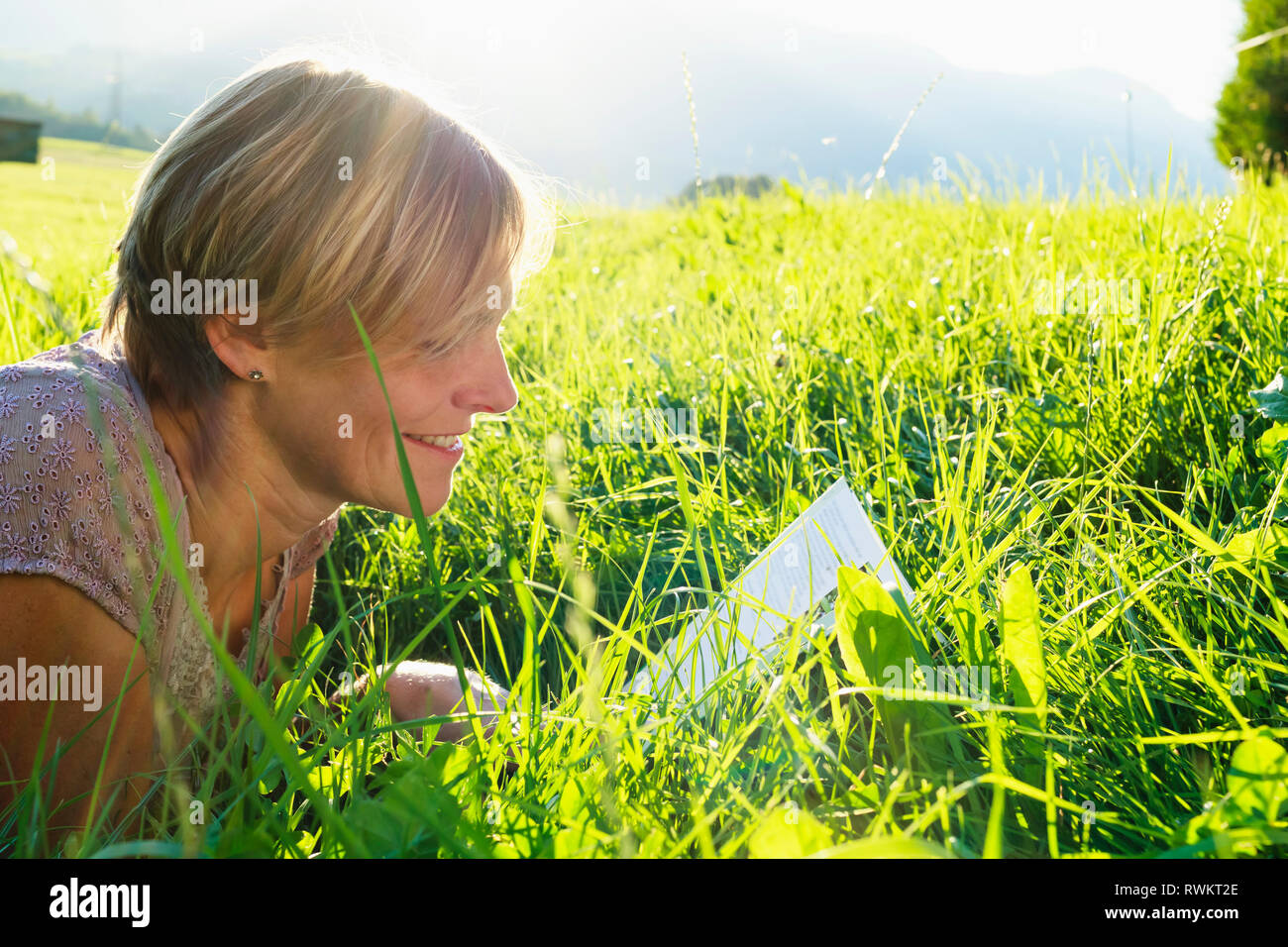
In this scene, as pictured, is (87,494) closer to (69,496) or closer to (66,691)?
(69,496)

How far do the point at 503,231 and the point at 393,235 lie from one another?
23 cm

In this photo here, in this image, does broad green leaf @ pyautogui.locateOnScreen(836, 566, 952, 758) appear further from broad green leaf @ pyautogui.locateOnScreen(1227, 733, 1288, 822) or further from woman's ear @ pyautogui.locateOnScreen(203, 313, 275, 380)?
woman's ear @ pyautogui.locateOnScreen(203, 313, 275, 380)

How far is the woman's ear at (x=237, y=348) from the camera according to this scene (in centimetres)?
159

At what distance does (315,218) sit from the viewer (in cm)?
154

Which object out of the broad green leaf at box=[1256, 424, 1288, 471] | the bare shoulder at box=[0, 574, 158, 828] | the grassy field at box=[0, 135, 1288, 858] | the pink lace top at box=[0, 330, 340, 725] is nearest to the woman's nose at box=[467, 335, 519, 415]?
the grassy field at box=[0, 135, 1288, 858]

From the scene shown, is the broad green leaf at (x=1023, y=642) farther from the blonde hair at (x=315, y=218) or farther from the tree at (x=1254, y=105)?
the tree at (x=1254, y=105)

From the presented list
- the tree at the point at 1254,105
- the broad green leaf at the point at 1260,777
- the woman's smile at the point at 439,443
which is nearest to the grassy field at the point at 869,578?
the broad green leaf at the point at 1260,777

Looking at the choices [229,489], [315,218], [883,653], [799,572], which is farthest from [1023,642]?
[229,489]

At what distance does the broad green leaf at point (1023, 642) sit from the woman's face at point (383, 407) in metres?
0.95

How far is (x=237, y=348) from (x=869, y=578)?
1.15m

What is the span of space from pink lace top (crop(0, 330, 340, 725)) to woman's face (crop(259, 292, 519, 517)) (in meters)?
0.23
